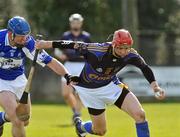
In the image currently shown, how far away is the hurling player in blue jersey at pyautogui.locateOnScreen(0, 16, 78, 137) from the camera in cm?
969

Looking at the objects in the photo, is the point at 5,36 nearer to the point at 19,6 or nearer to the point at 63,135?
the point at 63,135

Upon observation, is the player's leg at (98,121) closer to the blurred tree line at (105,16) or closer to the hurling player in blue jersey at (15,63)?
the hurling player in blue jersey at (15,63)

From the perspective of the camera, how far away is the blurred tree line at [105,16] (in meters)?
27.3

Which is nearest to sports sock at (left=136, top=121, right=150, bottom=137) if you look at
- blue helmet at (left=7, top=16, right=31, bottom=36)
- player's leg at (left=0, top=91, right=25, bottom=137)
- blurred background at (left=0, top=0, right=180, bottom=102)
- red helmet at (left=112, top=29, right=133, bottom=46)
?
red helmet at (left=112, top=29, right=133, bottom=46)

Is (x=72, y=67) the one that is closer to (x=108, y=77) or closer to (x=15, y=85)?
(x=15, y=85)

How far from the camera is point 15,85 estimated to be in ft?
33.6

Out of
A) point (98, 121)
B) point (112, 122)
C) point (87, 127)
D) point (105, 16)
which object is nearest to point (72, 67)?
point (112, 122)

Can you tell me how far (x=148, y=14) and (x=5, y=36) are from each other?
2807 cm

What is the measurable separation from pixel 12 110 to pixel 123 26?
17509 mm

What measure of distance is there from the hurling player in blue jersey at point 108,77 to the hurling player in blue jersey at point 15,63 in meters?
0.30

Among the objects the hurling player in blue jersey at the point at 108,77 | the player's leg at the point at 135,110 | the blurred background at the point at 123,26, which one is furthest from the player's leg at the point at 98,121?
the blurred background at the point at 123,26

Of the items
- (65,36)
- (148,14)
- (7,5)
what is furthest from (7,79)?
(148,14)

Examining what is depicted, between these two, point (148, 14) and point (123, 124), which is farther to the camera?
point (148, 14)

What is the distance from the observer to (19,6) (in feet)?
106
